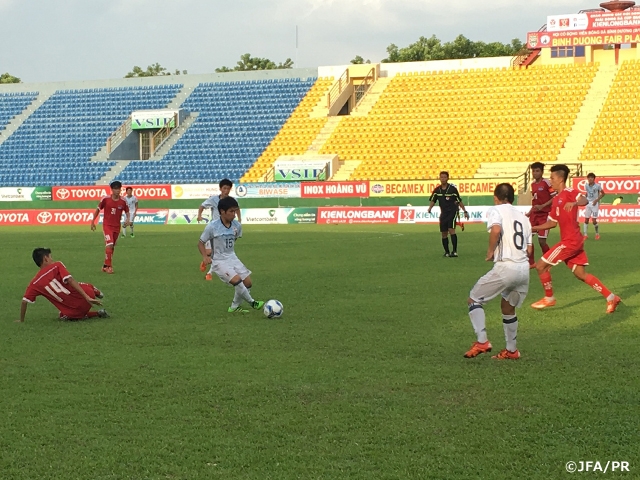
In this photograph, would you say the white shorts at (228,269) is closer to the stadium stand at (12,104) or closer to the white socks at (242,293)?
the white socks at (242,293)

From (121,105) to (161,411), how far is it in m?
57.1

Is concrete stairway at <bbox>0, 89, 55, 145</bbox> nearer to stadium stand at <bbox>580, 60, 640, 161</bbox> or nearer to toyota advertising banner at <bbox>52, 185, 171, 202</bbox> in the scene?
toyota advertising banner at <bbox>52, 185, 171, 202</bbox>

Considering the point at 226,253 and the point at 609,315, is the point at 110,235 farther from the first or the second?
the point at 609,315

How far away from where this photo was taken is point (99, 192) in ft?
166

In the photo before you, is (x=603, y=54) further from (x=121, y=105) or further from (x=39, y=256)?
(x=39, y=256)

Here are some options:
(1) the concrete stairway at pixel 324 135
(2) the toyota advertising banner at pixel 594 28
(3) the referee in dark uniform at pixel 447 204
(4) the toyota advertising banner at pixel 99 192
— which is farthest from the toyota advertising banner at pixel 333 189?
→ (3) the referee in dark uniform at pixel 447 204

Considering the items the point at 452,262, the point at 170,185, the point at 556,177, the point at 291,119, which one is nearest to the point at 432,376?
the point at 556,177

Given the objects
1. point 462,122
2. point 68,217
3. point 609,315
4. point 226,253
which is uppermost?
point 462,122

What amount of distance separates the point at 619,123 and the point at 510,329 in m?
40.8

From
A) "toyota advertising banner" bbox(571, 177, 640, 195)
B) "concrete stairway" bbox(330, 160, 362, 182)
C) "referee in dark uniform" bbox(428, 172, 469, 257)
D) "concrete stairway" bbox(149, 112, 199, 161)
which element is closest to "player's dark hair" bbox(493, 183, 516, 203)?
"referee in dark uniform" bbox(428, 172, 469, 257)

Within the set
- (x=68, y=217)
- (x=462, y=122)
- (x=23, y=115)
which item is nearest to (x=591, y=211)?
(x=462, y=122)

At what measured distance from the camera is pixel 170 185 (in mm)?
49250

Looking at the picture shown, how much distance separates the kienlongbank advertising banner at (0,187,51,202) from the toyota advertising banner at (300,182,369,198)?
15.9 m

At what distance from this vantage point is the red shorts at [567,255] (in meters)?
12.6
